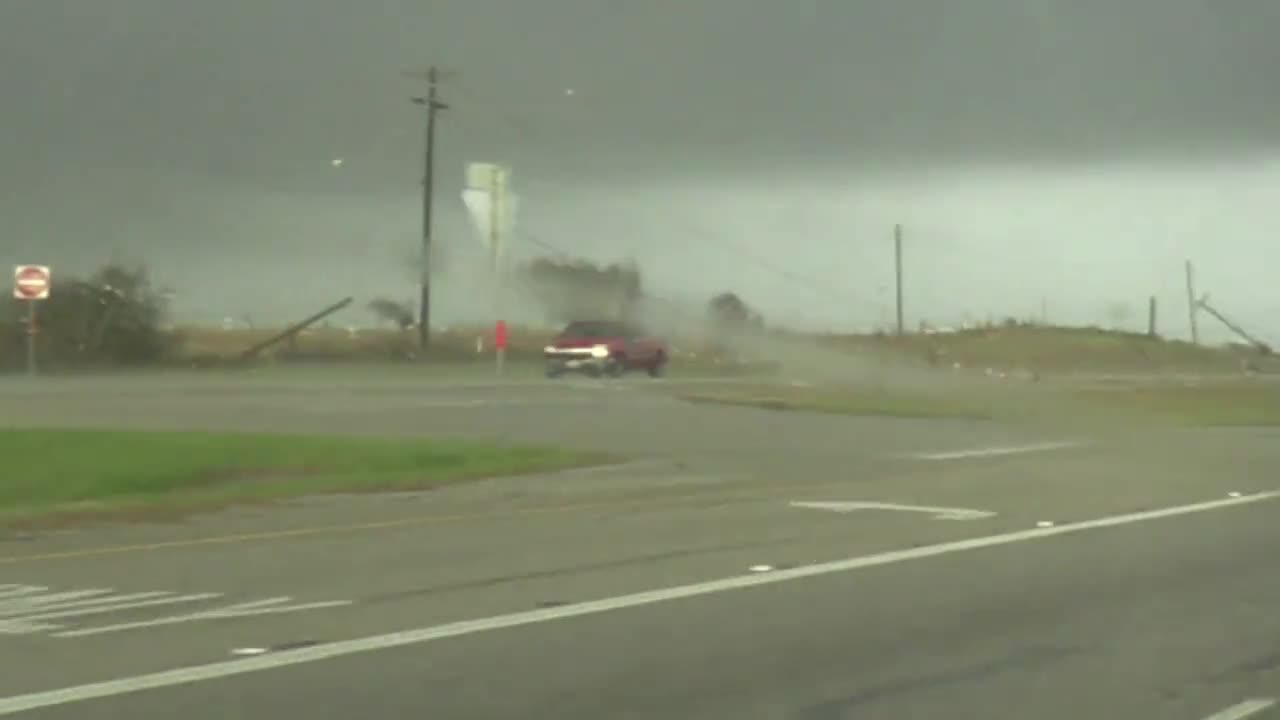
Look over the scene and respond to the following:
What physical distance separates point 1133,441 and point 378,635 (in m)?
25.7

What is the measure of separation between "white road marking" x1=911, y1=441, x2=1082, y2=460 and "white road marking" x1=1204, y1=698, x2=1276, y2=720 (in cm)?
2011

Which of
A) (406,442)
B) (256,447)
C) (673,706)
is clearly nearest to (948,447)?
(406,442)

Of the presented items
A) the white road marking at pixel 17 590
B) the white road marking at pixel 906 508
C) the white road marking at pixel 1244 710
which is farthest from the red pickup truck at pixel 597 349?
the white road marking at pixel 1244 710

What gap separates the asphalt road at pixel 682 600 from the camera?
33.2 feet

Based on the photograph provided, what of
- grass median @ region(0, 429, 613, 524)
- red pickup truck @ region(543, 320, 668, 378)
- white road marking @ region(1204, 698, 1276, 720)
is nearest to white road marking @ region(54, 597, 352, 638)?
white road marking @ region(1204, 698, 1276, 720)

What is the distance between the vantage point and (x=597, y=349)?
57781 mm

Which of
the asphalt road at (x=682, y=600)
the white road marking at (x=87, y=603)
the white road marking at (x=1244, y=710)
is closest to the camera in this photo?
the white road marking at (x=1244, y=710)

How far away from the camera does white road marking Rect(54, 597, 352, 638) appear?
12133mm

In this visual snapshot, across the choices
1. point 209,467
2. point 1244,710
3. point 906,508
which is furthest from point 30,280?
point 1244,710

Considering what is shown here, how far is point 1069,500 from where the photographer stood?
2288cm

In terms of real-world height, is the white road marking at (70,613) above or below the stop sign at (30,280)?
below

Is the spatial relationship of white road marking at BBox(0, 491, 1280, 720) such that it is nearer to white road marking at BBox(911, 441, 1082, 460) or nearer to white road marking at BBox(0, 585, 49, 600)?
white road marking at BBox(0, 585, 49, 600)

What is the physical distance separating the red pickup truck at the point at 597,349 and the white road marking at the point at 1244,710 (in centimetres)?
4725

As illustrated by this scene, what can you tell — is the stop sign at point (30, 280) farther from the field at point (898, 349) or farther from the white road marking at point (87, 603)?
the white road marking at point (87, 603)
